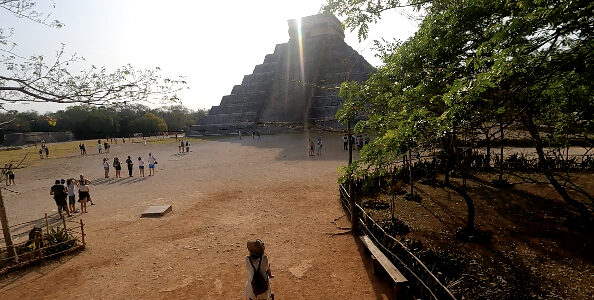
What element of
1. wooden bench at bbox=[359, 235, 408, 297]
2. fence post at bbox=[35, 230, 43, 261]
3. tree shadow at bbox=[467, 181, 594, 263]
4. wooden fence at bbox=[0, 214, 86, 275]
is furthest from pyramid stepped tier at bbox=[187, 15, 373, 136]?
fence post at bbox=[35, 230, 43, 261]

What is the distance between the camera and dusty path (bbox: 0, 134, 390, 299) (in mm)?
6379

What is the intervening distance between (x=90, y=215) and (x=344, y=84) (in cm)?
1119

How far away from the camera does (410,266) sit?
5809mm

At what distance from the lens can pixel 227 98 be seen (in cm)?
5459

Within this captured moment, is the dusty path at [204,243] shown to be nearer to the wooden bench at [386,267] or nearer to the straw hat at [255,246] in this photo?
the wooden bench at [386,267]

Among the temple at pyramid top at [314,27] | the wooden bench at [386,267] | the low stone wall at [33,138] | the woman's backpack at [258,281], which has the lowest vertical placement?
the wooden bench at [386,267]

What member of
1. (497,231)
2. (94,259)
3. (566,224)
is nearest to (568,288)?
(497,231)

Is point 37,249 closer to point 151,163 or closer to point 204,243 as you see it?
point 204,243

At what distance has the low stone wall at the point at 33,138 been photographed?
50.2m

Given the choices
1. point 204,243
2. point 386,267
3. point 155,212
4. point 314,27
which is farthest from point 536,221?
point 314,27

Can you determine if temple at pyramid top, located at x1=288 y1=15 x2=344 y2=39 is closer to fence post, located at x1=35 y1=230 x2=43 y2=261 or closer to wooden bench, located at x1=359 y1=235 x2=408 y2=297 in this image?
wooden bench, located at x1=359 y1=235 x2=408 y2=297

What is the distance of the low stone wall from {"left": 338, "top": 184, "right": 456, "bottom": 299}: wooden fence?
207 feet

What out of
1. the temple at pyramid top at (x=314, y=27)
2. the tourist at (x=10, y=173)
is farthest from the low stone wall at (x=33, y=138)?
Result: the temple at pyramid top at (x=314, y=27)

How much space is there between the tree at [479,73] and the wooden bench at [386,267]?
221 centimetres
